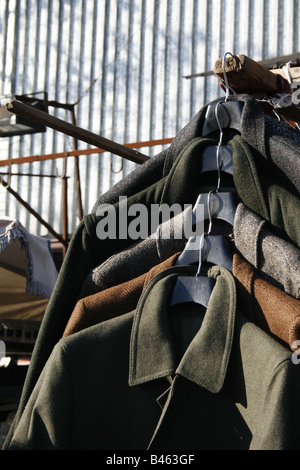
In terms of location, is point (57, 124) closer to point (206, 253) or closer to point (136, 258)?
point (136, 258)

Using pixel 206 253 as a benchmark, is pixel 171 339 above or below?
below

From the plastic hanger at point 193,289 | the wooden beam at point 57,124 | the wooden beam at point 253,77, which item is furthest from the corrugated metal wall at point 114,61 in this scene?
the plastic hanger at point 193,289

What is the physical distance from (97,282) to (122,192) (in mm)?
257

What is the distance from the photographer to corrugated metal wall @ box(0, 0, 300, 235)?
6.63m

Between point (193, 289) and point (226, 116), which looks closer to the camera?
point (193, 289)

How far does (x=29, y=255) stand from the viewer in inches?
147

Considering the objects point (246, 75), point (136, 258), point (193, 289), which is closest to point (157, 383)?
point (193, 289)

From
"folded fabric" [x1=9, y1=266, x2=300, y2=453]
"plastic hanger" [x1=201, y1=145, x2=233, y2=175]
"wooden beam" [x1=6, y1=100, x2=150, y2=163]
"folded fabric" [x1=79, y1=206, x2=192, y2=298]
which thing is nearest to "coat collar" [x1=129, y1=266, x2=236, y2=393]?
"folded fabric" [x1=9, y1=266, x2=300, y2=453]

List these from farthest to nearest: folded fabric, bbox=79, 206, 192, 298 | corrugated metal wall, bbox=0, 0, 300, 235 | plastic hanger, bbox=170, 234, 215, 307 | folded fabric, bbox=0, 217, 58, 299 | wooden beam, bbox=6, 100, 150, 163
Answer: corrugated metal wall, bbox=0, 0, 300, 235, folded fabric, bbox=0, 217, 58, 299, wooden beam, bbox=6, 100, 150, 163, folded fabric, bbox=79, 206, 192, 298, plastic hanger, bbox=170, 234, 215, 307

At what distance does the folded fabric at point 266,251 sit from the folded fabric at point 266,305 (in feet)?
0.08

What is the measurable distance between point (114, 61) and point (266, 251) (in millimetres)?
Answer: 5960

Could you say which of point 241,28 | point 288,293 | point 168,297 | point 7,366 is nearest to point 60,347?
point 168,297

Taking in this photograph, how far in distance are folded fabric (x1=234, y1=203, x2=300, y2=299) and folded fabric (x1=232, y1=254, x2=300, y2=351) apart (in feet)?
0.08

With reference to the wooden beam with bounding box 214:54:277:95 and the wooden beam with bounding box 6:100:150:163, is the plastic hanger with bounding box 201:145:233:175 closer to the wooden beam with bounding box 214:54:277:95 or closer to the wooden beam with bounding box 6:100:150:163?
the wooden beam with bounding box 214:54:277:95
